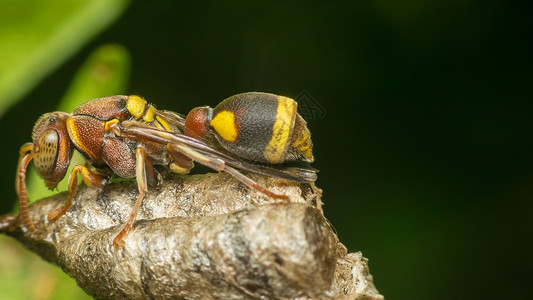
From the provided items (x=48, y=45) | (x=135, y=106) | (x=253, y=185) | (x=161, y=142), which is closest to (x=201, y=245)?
(x=253, y=185)

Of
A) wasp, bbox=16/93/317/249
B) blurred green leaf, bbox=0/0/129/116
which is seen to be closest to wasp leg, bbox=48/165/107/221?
wasp, bbox=16/93/317/249

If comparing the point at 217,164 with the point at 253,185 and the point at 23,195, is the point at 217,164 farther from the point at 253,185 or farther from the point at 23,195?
the point at 23,195

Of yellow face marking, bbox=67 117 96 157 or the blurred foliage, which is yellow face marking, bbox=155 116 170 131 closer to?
the blurred foliage

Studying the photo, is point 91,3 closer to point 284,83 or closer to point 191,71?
point 191,71

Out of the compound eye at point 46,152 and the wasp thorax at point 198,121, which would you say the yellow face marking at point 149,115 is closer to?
the wasp thorax at point 198,121

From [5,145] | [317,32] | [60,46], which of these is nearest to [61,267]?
[60,46]

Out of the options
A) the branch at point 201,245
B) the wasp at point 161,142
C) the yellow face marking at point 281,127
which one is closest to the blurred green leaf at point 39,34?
the wasp at point 161,142
